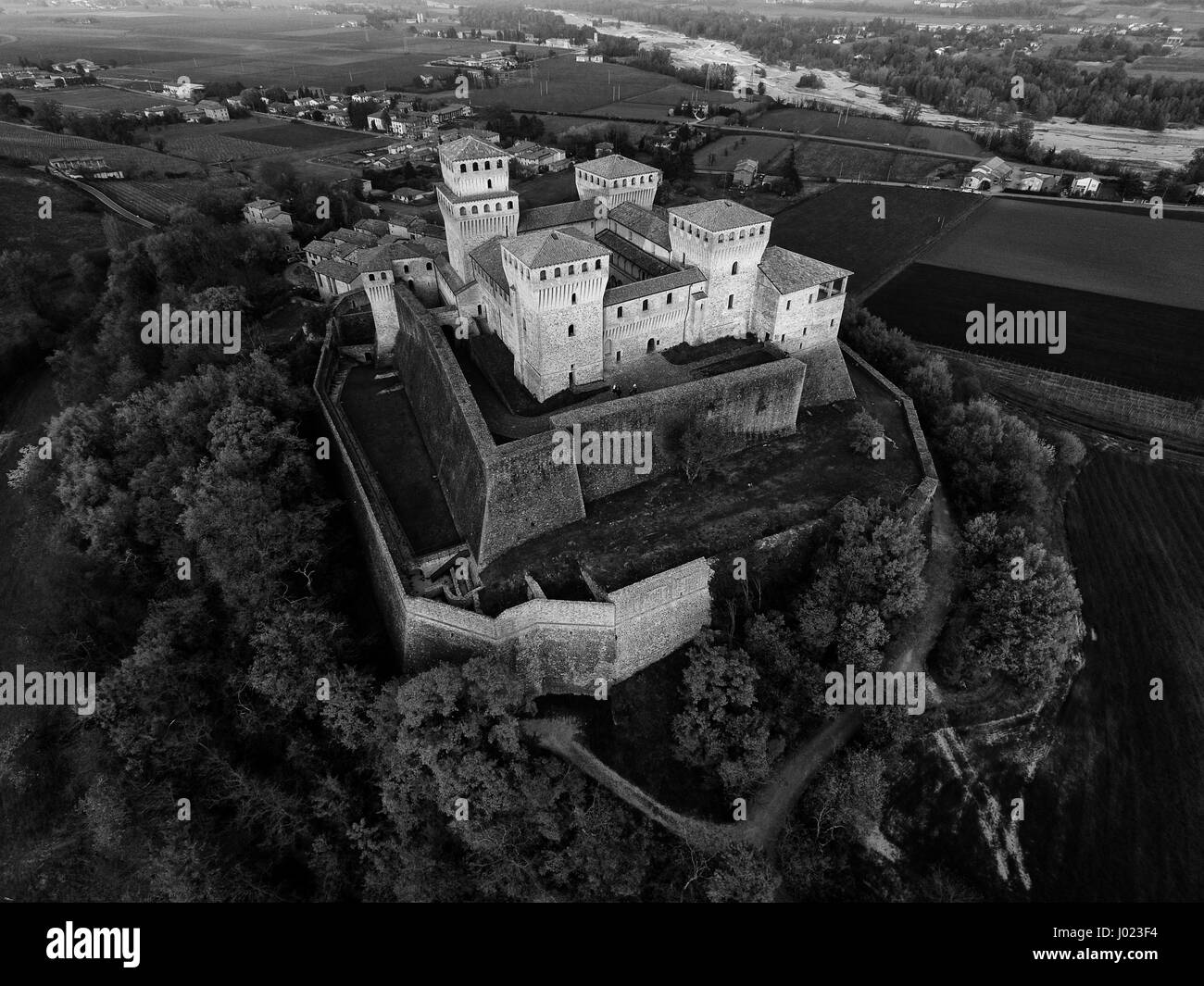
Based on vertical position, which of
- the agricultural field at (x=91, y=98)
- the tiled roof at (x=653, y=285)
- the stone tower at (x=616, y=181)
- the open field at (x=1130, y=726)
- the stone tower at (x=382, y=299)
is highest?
the agricultural field at (x=91, y=98)

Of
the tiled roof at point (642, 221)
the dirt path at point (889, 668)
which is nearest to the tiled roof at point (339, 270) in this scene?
the tiled roof at point (642, 221)

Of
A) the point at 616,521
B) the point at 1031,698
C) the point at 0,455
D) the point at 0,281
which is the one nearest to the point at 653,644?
the point at 616,521

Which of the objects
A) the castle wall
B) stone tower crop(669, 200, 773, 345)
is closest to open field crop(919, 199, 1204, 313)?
stone tower crop(669, 200, 773, 345)

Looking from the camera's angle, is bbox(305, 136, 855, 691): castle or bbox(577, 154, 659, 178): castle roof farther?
bbox(577, 154, 659, 178): castle roof

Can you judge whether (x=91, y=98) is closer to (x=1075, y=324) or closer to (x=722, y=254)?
(x=722, y=254)

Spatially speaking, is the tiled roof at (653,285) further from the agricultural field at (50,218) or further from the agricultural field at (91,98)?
the agricultural field at (91,98)

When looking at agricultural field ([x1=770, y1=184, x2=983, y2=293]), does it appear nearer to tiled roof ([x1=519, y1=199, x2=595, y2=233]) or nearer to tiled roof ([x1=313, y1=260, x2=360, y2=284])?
tiled roof ([x1=519, y1=199, x2=595, y2=233])

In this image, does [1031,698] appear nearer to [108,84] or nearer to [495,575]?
[495,575]
